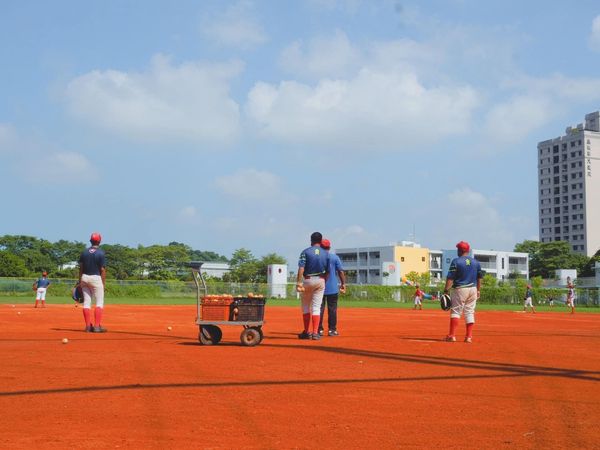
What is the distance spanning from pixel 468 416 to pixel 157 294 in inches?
2264

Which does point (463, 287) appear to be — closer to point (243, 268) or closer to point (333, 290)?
point (333, 290)

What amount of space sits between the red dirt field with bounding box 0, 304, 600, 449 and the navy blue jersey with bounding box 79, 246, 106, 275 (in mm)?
A: 3095

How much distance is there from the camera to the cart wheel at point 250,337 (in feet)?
37.0

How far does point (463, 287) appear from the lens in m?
12.9

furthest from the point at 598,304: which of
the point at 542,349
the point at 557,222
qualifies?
the point at 557,222

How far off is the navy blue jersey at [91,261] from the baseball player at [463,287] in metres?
7.07

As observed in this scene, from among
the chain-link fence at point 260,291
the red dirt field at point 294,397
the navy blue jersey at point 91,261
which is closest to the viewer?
the red dirt field at point 294,397

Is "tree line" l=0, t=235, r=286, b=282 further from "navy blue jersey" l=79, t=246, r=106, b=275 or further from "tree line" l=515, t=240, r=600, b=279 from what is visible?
"navy blue jersey" l=79, t=246, r=106, b=275

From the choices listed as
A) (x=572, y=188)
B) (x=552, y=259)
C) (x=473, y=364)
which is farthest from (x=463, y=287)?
(x=572, y=188)

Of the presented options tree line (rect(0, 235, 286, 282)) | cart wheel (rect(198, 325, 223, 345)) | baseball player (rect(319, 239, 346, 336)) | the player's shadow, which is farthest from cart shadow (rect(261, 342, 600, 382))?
tree line (rect(0, 235, 286, 282))

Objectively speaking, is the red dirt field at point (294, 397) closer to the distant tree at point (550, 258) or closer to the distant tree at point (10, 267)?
the distant tree at point (10, 267)

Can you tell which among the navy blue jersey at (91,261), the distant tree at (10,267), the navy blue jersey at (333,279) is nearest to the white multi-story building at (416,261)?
the distant tree at (10,267)

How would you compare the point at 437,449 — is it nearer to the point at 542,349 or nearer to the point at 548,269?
the point at 542,349

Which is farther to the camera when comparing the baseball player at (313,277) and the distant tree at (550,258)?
the distant tree at (550,258)
